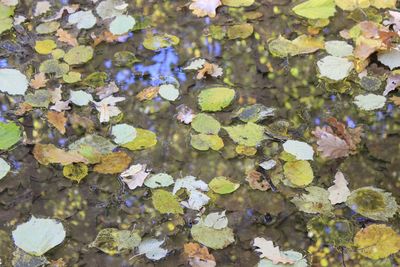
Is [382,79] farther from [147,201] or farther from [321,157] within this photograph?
[147,201]

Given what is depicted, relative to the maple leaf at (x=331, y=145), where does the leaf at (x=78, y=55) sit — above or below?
above

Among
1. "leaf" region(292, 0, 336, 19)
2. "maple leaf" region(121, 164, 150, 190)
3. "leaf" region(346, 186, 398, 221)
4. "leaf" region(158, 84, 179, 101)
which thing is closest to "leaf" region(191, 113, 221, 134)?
"leaf" region(158, 84, 179, 101)

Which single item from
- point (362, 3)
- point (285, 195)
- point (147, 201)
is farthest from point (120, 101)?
point (362, 3)

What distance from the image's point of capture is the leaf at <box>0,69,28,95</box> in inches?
84.4

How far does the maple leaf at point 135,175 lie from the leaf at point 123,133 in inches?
5.1

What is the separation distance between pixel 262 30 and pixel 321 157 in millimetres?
770

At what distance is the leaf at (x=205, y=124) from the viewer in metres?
1.98

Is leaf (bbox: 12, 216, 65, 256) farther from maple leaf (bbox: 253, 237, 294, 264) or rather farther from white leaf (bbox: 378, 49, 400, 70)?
white leaf (bbox: 378, 49, 400, 70)

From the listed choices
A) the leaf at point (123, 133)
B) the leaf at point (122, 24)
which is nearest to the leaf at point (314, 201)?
the leaf at point (123, 133)

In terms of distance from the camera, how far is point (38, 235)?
169 centimetres

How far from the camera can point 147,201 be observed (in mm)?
1773

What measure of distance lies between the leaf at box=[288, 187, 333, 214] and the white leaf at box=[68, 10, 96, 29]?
1.28 metres

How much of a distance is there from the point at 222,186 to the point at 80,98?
0.70 metres

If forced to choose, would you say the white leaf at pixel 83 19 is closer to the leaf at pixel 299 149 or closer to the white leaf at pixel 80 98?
the white leaf at pixel 80 98
